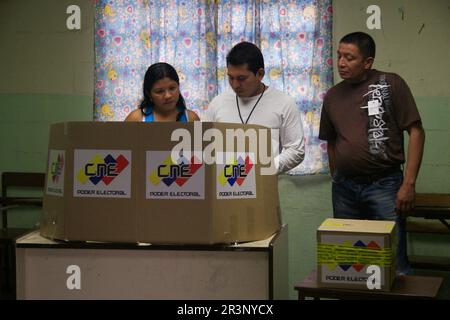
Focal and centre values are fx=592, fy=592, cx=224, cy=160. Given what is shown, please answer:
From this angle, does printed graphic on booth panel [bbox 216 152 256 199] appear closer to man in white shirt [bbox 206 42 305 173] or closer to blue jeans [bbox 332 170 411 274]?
man in white shirt [bbox 206 42 305 173]

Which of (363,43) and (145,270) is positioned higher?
(363,43)

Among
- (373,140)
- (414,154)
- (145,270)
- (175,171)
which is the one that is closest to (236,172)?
(175,171)

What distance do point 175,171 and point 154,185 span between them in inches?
2.9

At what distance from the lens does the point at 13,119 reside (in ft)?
13.7

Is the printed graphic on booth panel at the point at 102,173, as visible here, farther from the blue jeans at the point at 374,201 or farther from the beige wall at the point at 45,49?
the beige wall at the point at 45,49

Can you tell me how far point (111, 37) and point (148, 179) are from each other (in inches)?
96.4

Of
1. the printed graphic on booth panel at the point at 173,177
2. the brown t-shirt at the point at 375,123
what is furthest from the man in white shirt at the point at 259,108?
the printed graphic on booth panel at the point at 173,177

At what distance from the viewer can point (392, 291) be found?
2.07 meters

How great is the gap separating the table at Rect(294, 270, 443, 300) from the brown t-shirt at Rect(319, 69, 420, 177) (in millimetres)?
672

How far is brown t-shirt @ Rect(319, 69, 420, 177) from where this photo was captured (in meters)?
2.72

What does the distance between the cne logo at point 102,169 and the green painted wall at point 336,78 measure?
2.22 metres

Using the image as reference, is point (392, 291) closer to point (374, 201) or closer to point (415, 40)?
point (374, 201)

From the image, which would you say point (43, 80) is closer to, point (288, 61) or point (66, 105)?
point (66, 105)

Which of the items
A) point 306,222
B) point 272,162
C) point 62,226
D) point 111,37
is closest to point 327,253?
point 272,162
